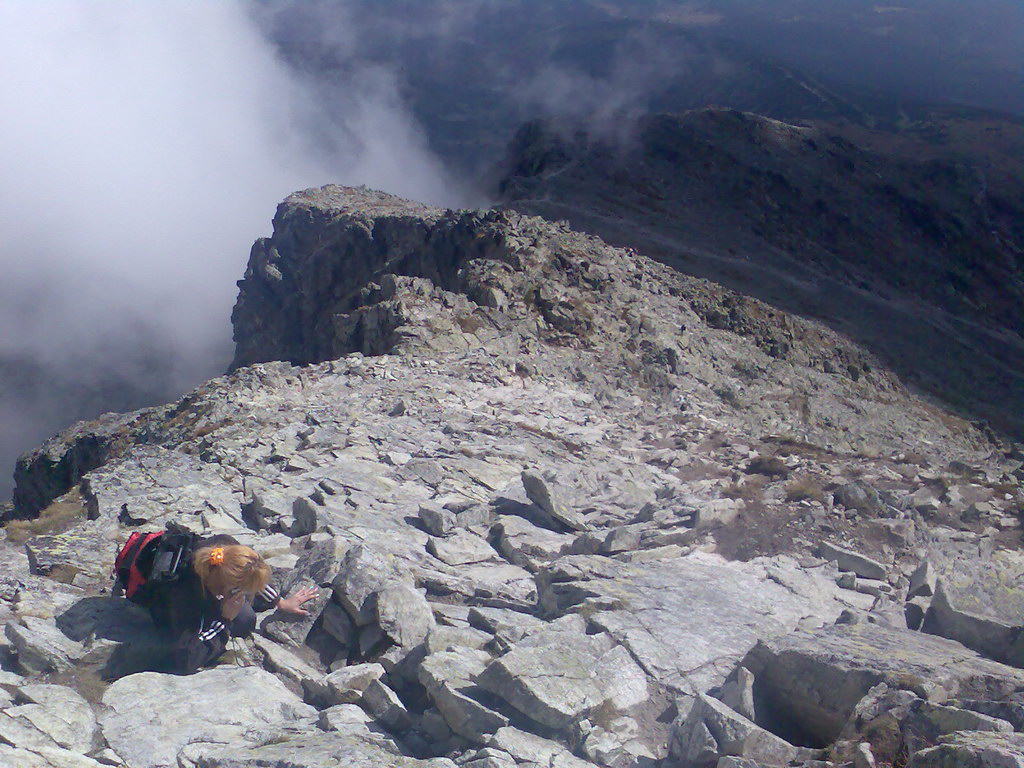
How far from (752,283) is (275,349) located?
24.1 metres

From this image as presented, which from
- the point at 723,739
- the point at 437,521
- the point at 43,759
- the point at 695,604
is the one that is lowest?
the point at 437,521

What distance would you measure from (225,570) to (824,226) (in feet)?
173

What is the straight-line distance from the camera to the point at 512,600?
7535mm

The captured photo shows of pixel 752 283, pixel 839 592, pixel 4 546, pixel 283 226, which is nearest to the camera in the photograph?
pixel 4 546

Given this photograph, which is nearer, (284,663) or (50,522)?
(284,663)

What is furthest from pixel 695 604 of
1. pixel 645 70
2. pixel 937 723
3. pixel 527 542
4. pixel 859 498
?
pixel 645 70

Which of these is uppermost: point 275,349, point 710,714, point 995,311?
point 710,714

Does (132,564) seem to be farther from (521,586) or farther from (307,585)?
(521,586)

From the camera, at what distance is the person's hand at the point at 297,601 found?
657 cm

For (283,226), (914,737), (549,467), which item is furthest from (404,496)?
(283,226)

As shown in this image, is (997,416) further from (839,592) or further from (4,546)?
(4,546)

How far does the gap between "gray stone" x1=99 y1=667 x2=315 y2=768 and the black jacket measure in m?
0.15

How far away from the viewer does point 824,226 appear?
5319cm

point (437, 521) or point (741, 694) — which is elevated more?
point (741, 694)
